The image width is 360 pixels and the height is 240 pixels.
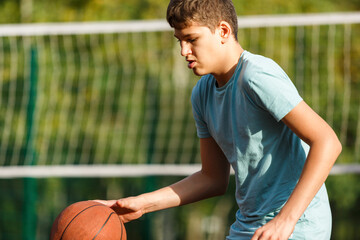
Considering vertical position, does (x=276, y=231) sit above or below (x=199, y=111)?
below

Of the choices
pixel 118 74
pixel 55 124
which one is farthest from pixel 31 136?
pixel 118 74

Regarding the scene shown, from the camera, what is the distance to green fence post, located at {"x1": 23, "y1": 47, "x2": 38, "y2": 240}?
246 inches

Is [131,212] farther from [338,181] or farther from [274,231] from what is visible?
[338,181]

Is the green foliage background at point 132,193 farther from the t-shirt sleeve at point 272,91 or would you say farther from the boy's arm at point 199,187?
the t-shirt sleeve at point 272,91

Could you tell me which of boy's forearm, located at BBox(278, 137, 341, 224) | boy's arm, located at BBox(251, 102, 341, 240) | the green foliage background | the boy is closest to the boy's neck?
the boy

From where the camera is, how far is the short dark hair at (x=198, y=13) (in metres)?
2.91

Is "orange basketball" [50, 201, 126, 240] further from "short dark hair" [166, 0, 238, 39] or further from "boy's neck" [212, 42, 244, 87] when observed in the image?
"short dark hair" [166, 0, 238, 39]

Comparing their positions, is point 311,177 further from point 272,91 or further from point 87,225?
point 87,225

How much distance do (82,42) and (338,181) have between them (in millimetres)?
3211

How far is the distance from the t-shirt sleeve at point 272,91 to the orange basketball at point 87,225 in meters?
0.98

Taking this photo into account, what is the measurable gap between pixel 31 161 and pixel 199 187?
318 centimetres

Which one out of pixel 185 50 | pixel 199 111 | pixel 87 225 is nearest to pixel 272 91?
pixel 185 50

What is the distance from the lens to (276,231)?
8.27 ft

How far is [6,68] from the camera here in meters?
7.30
